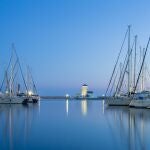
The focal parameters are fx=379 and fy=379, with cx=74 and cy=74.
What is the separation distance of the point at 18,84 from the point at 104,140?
2744 inches

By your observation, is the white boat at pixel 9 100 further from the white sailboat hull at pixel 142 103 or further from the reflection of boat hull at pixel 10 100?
the white sailboat hull at pixel 142 103

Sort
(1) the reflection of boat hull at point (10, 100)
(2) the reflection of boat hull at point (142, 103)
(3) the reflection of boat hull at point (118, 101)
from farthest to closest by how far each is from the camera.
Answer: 1. (1) the reflection of boat hull at point (10, 100)
2. (3) the reflection of boat hull at point (118, 101)
3. (2) the reflection of boat hull at point (142, 103)

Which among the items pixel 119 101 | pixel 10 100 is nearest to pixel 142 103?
pixel 119 101

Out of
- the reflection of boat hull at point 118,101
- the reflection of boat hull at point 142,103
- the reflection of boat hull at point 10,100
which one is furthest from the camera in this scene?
the reflection of boat hull at point 10,100

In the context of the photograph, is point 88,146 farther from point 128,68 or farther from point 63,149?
point 128,68

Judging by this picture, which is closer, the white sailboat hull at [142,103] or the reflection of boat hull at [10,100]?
the white sailboat hull at [142,103]

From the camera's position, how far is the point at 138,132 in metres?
22.9

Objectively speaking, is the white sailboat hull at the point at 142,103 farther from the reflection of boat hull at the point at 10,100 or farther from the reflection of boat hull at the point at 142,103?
the reflection of boat hull at the point at 10,100

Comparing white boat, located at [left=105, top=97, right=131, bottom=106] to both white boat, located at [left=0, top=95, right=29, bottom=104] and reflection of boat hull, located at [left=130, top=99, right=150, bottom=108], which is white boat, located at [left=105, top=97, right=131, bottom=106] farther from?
white boat, located at [left=0, top=95, right=29, bottom=104]

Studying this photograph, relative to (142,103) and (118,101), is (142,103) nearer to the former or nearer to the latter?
(142,103)

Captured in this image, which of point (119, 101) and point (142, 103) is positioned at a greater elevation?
point (119, 101)

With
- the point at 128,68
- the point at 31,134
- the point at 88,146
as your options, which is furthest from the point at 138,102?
the point at 88,146

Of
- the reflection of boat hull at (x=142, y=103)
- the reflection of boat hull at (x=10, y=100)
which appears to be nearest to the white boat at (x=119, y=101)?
the reflection of boat hull at (x=142, y=103)

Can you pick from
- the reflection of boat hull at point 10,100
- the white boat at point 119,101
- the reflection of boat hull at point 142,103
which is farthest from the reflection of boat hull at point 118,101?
the reflection of boat hull at point 10,100
